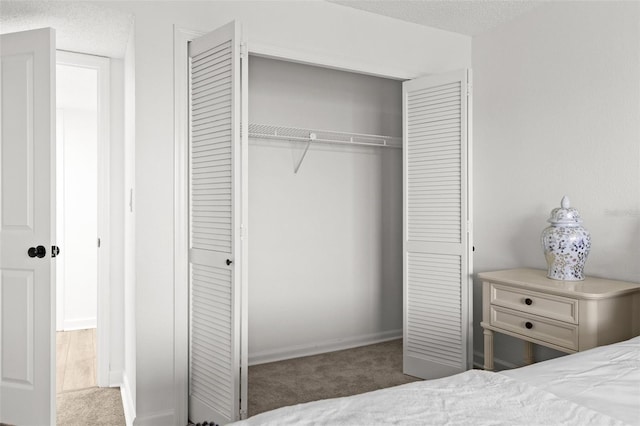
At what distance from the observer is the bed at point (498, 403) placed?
108cm

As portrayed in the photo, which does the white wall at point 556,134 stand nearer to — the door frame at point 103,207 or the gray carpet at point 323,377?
the gray carpet at point 323,377

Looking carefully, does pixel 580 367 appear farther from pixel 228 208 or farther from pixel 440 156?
pixel 440 156

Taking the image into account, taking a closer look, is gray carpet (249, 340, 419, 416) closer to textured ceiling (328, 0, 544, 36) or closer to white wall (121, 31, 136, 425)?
white wall (121, 31, 136, 425)

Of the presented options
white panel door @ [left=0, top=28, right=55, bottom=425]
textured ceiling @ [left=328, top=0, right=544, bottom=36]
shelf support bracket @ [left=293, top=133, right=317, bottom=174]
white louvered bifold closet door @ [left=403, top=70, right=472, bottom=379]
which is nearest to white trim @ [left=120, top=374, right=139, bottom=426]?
white panel door @ [left=0, top=28, right=55, bottom=425]

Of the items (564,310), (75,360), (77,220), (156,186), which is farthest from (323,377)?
(77,220)

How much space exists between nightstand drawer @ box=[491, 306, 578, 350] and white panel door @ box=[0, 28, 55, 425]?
8.37 ft

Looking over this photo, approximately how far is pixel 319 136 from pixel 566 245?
207 cm

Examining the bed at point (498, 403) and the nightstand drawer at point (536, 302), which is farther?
the nightstand drawer at point (536, 302)

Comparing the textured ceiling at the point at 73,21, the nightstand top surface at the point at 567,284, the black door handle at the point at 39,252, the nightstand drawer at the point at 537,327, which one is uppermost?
the textured ceiling at the point at 73,21

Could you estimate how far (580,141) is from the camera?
9.40ft

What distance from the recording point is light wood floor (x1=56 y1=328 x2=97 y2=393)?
3.31 m

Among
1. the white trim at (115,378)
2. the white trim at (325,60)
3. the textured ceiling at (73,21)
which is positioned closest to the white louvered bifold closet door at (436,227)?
the white trim at (325,60)

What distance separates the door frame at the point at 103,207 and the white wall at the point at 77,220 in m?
1.87

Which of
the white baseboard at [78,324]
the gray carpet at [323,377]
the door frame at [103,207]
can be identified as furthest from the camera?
the white baseboard at [78,324]
